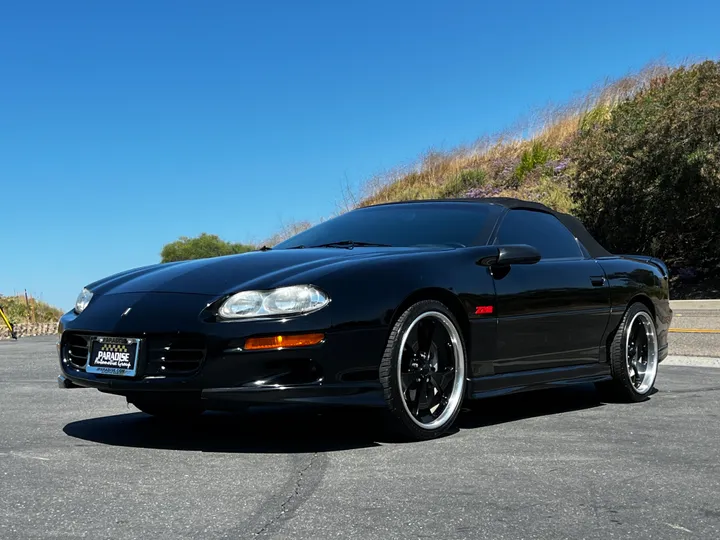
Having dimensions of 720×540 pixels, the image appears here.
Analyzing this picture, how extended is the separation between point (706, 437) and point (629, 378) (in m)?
1.53

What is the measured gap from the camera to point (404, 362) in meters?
4.77

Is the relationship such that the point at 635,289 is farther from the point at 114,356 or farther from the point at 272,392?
the point at 114,356

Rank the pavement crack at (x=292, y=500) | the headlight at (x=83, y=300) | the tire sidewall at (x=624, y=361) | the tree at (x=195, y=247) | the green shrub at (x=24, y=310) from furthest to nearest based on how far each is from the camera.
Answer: the tree at (x=195, y=247), the green shrub at (x=24, y=310), the tire sidewall at (x=624, y=361), the headlight at (x=83, y=300), the pavement crack at (x=292, y=500)

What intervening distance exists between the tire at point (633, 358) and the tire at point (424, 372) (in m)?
1.87

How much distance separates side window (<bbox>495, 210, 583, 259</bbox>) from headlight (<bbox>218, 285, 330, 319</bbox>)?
1.67 m

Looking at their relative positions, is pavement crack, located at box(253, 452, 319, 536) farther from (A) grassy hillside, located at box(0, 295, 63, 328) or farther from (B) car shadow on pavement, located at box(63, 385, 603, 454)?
(A) grassy hillside, located at box(0, 295, 63, 328)

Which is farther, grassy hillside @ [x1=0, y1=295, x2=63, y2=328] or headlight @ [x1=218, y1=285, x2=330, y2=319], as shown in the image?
grassy hillside @ [x1=0, y1=295, x2=63, y2=328]

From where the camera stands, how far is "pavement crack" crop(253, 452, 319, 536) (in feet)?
10.1

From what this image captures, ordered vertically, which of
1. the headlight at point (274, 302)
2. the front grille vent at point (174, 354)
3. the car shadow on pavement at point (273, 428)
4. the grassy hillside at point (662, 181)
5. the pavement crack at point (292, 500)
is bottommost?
A: the pavement crack at point (292, 500)

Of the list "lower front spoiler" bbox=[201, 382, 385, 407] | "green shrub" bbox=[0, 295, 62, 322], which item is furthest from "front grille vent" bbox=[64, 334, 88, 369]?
"green shrub" bbox=[0, 295, 62, 322]

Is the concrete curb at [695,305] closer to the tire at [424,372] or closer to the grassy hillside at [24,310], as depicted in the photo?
the tire at [424,372]

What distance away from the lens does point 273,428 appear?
206 inches

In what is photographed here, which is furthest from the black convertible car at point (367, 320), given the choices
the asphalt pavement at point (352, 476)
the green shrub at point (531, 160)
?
the green shrub at point (531, 160)

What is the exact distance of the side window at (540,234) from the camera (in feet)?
19.5
